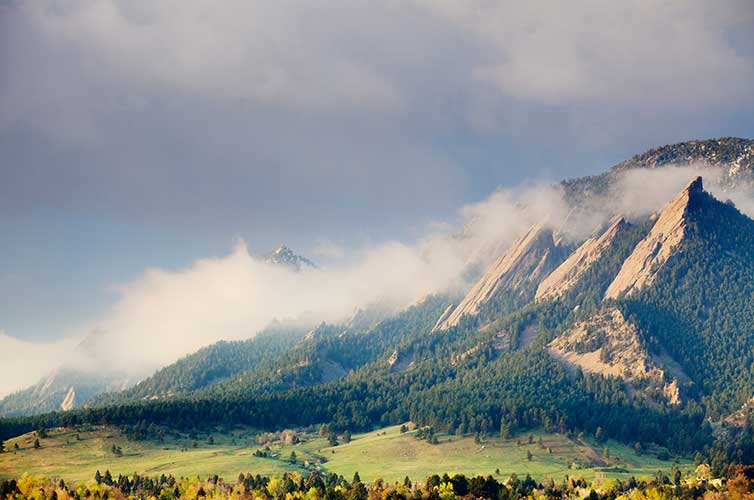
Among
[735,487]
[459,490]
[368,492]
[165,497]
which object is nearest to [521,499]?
[459,490]

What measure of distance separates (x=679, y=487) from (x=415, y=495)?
72.3m

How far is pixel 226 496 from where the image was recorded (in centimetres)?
19112

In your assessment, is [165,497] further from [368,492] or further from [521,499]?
[521,499]

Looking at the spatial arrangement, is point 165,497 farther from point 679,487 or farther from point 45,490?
point 679,487

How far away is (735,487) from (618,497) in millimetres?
28205

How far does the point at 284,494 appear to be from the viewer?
191 metres

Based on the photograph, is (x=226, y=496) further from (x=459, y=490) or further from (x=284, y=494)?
(x=459, y=490)

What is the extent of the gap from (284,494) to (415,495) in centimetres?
3435

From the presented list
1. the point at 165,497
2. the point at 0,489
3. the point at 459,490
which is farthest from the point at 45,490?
the point at 459,490

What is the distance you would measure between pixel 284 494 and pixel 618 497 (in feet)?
281

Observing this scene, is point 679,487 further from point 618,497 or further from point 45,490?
point 45,490

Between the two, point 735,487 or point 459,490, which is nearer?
point 735,487

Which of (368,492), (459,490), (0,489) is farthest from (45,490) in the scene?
(459,490)

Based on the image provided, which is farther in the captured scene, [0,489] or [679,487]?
[679,487]
